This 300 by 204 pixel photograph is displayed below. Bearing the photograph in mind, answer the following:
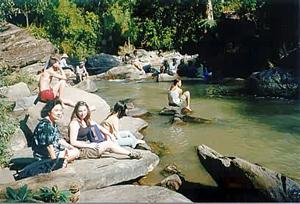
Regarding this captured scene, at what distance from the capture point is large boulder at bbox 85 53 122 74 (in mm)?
3416

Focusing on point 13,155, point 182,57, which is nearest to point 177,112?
point 182,57

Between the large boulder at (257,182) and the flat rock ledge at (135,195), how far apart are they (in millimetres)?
315

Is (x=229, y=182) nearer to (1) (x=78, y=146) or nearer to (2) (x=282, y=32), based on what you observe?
(1) (x=78, y=146)

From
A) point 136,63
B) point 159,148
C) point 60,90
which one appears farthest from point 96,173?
point 136,63

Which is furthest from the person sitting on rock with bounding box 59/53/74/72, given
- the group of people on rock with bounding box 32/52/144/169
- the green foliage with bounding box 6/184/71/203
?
the green foliage with bounding box 6/184/71/203

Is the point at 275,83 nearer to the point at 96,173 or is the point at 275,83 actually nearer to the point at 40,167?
the point at 96,173

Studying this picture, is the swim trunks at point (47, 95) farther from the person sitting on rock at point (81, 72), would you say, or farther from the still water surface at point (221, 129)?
the still water surface at point (221, 129)

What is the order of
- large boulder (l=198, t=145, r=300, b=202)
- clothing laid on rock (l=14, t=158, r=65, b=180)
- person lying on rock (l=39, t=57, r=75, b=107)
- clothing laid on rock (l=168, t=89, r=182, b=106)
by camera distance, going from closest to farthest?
large boulder (l=198, t=145, r=300, b=202)
clothing laid on rock (l=14, t=158, r=65, b=180)
person lying on rock (l=39, t=57, r=75, b=107)
clothing laid on rock (l=168, t=89, r=182, b=106)

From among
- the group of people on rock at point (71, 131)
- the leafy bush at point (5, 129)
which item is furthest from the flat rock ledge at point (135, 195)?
the leafy bush at point (5, 129)

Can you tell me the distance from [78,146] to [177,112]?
2.68 feet

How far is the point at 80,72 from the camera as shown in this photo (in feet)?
11.4

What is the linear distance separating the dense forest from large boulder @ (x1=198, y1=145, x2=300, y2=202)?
3.02ft

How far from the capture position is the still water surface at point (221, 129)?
315cm

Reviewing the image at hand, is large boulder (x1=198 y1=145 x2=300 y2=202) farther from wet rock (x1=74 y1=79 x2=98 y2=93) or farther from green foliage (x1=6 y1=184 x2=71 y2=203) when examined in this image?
wet rock (x1=74 y1=79 x2=98 y2=93)
